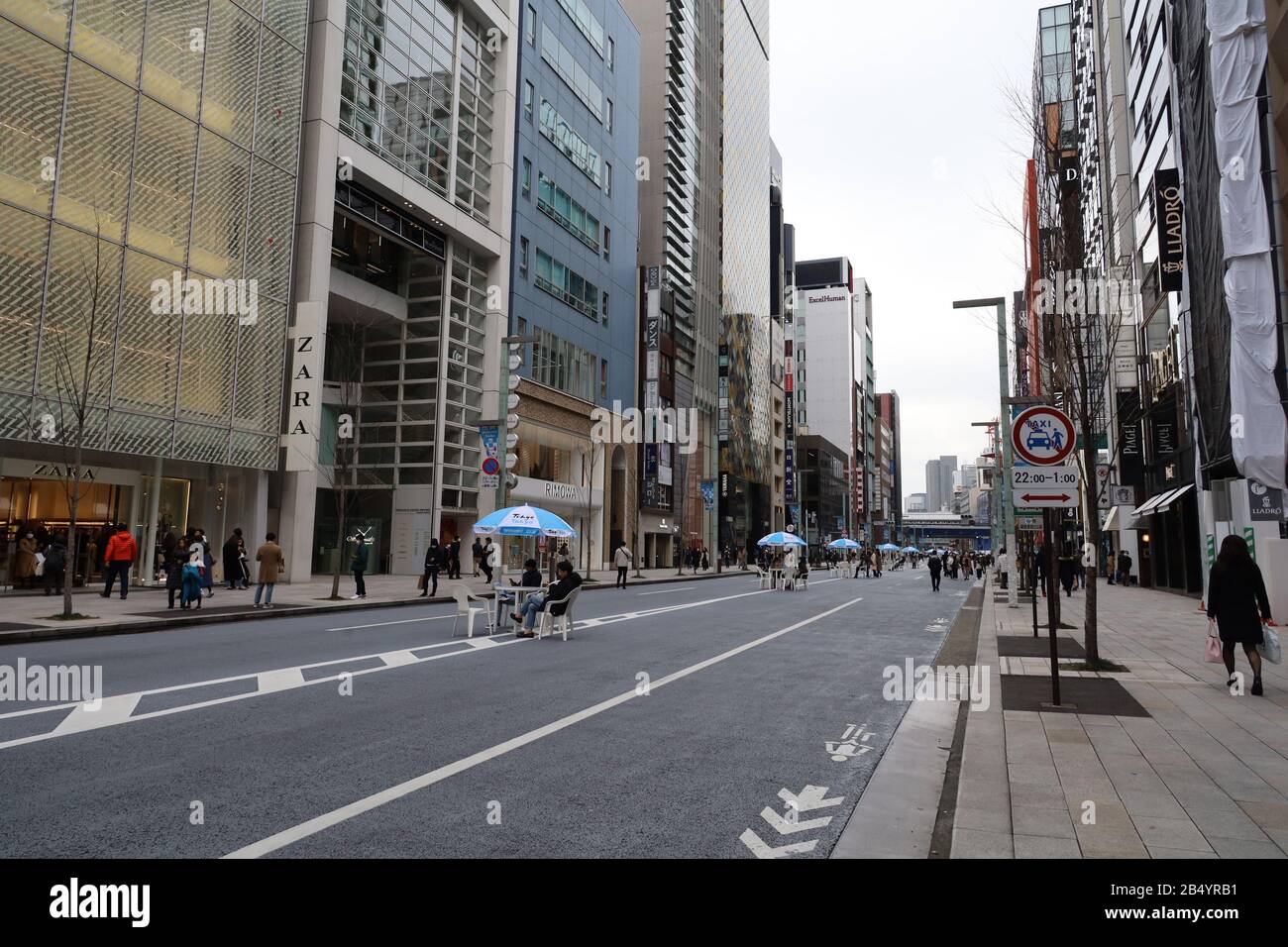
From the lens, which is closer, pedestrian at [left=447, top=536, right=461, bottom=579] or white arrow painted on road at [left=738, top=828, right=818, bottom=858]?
white arrow painted on road at [left=738, top=828, right=818, bottom=858]

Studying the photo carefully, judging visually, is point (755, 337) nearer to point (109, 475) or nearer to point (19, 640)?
point (109, 475)

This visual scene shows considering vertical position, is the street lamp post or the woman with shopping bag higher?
the street lamp post

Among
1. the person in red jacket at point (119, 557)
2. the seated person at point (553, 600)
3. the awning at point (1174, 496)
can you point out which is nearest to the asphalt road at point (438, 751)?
the seated person at point (553, 600)

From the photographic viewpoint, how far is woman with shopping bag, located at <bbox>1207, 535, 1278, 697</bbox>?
9734 millimetres

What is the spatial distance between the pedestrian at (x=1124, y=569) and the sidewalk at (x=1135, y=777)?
1360 inches

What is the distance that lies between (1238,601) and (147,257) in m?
26.4

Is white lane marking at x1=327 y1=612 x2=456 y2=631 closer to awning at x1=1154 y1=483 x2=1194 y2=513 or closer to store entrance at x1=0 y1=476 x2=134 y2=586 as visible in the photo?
store entrance at x1=0 y1=476 x2=134 y2=586

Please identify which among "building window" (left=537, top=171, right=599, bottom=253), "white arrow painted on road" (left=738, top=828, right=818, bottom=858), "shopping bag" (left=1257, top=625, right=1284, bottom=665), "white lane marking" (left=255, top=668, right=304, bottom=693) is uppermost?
"building window" (left=537, top=171, right=599, bottom=253)

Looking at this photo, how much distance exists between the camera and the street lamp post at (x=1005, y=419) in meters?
23.3

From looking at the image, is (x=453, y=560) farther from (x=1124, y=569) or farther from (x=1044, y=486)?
(x=1124, y=569)

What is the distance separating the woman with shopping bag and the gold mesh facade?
21.2m

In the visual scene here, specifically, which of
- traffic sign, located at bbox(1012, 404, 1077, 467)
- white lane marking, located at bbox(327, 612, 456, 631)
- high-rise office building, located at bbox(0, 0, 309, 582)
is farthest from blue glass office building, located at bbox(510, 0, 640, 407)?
traffic sign, located at bbox(1012, 404, 1077, 467)

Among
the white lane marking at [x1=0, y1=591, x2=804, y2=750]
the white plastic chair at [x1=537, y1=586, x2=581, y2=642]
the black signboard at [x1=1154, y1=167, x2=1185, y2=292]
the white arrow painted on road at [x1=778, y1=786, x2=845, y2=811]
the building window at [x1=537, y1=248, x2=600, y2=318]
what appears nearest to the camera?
the white arrow painted on road at [x1=778, y1=786, x2=845, y2=811]

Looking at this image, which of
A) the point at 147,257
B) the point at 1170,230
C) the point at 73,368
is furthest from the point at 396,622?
the point at 1170,230
